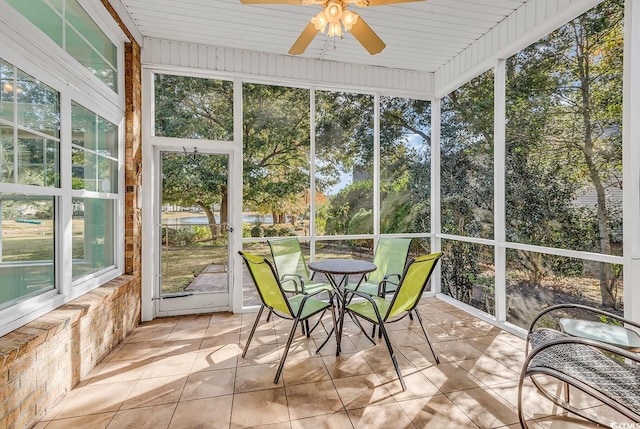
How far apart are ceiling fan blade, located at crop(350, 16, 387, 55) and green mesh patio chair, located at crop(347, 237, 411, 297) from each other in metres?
2.17

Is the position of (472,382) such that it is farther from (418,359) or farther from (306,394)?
(306,394)

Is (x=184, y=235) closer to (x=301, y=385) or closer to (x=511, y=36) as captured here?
(x=301, y=385)

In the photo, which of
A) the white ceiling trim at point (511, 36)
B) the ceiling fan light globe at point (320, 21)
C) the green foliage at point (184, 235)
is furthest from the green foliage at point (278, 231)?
the white ceiling trim at point (511, 36)

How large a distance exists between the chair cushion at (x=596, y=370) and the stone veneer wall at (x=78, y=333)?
9.63 ft

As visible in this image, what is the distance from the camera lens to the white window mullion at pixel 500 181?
357 centimetres

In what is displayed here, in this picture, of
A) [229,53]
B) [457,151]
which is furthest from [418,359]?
[229,53]

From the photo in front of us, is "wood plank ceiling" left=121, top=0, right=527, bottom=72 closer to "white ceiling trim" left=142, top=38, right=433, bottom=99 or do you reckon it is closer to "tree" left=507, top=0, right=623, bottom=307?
"white ceiling trim" left=142, top=38, right=433, bottom=99

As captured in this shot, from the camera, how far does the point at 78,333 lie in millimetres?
2359

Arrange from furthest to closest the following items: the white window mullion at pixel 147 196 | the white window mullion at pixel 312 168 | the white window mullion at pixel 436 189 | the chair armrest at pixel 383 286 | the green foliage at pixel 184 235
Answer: the white window mullion at pixel 436 189
the white window mullion at pixel 312 168
the green foliage at pixel 184 235
the white window mullion at pixel 147 196
the chair armrest at pixel 383 286

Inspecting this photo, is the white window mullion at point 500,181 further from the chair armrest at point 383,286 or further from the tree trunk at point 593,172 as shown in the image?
the chair armrest at point 383,286

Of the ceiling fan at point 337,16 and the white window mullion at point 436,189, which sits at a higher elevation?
the ceiling fan at point 337,16

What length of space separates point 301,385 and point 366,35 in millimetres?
2657

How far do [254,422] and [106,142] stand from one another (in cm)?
293

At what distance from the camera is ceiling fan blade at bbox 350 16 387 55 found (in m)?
2.18
